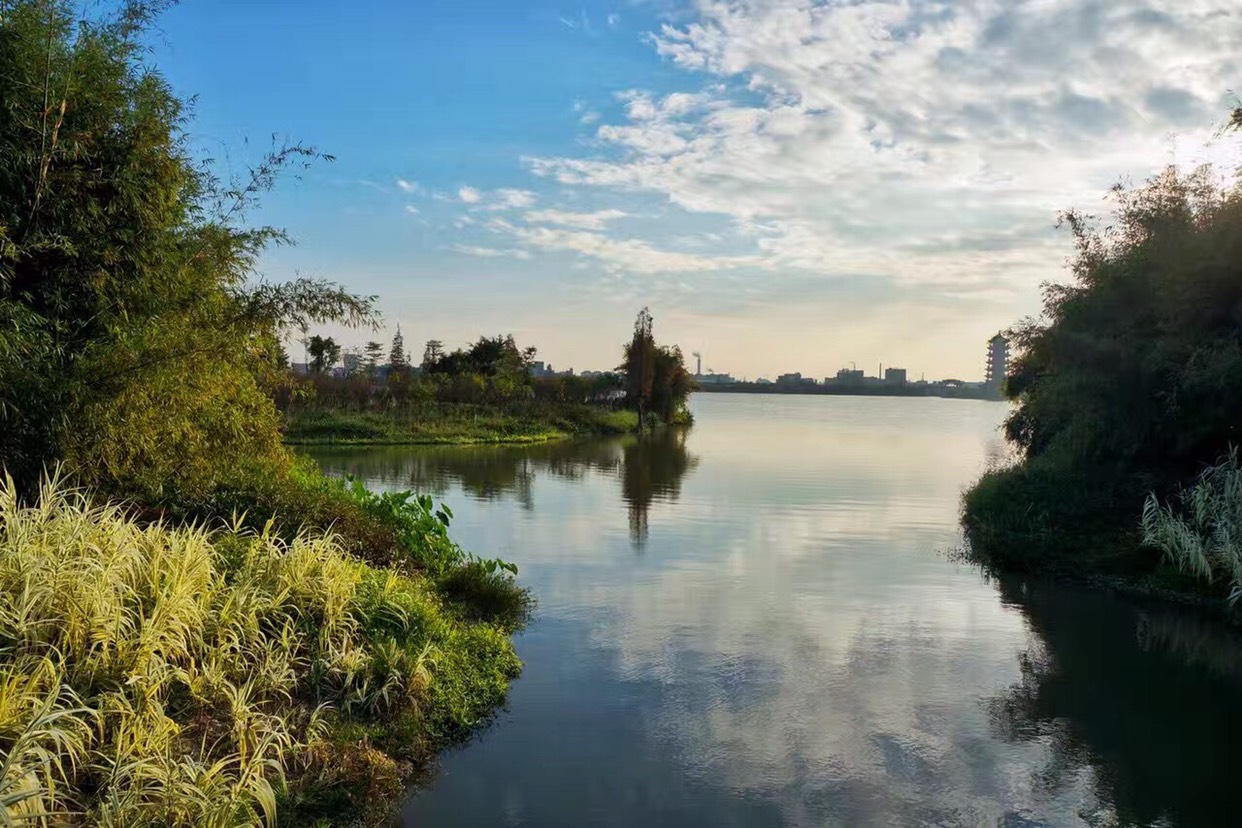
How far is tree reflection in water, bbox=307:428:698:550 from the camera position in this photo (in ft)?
66.3

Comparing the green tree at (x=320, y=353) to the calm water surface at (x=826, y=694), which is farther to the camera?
the green tree at (x=320, y=353)

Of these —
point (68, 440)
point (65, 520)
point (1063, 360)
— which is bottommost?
point (65, 520)

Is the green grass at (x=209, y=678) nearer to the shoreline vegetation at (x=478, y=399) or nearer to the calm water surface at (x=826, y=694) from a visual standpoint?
the calm water surface at (x=826, y=694)

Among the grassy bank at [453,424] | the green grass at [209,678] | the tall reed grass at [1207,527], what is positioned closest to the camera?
the green grass at [209,678]

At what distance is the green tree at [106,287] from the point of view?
6969 mm

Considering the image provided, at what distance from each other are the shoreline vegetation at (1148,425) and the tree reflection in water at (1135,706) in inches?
Result: 51.2

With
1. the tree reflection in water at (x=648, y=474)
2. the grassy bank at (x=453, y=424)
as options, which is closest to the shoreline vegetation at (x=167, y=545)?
the tree reflection in water at (x=648, y=474)

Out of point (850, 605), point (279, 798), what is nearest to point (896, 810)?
point (279, 798)

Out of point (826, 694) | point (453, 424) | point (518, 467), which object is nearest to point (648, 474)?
point (518, 467)

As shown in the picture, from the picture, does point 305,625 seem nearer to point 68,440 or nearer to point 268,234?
point 68,440

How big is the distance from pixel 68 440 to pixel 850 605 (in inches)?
337

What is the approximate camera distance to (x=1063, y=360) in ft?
49.3

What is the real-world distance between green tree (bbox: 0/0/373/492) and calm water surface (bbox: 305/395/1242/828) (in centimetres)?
405

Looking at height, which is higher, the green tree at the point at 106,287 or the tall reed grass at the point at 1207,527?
the green tree at the point at 106,287
